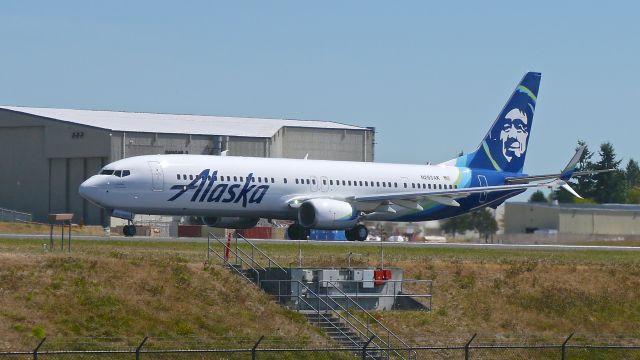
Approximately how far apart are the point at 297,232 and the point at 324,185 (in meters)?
2.67

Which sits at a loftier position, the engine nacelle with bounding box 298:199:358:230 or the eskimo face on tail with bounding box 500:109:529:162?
the eskimo face on tail with bounding box 500:109:529:162

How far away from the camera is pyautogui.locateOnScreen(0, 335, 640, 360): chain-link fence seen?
34.1 m

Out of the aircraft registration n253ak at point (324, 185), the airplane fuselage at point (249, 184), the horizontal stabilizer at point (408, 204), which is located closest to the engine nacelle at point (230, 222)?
the aircraft registration n253ak at point (324, 185)

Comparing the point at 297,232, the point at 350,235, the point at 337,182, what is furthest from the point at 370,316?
the point at 337,182

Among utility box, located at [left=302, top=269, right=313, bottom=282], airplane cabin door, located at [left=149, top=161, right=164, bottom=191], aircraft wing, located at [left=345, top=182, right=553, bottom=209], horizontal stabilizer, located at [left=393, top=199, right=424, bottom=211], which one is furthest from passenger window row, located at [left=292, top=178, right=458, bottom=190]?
utility box, located at [left=302, top=269, right=313, bottom=282]

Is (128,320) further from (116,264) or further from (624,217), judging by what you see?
(624,217)

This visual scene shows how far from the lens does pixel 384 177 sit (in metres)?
69.3

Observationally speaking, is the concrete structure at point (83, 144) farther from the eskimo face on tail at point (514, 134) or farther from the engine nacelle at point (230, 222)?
the engine nacelle at point (230, 222)

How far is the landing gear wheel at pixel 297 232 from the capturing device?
6650 cm

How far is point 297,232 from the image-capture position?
66625 mm

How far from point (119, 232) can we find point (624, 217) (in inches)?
1292

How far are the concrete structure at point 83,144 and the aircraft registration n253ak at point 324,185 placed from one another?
21036mm

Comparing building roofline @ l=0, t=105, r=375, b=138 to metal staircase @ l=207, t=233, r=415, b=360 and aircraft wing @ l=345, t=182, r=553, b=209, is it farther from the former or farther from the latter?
metal staircase @ l=207, t=233, r=415, b=360

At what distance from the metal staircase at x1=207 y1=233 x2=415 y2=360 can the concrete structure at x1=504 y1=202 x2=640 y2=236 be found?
1674 inches
